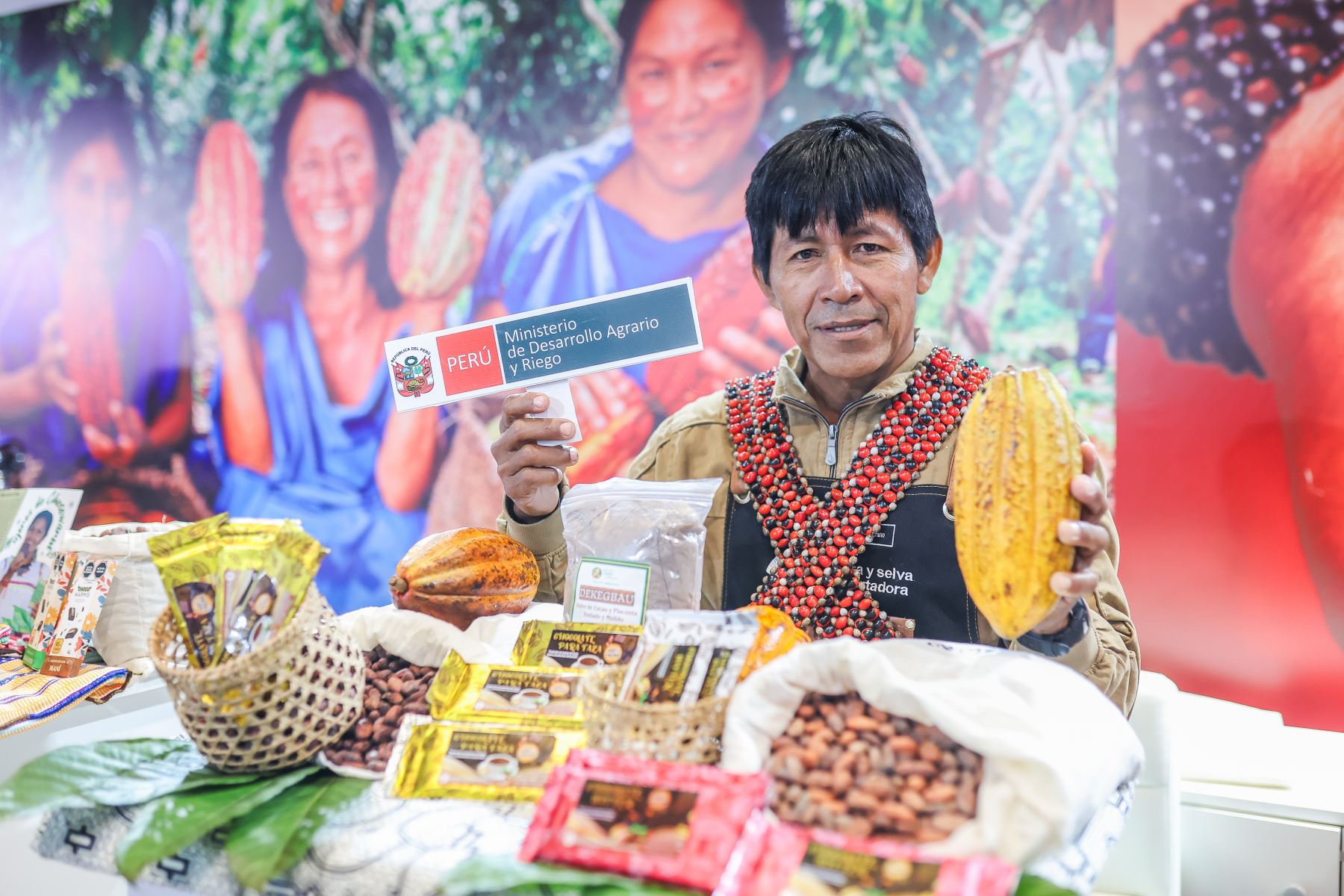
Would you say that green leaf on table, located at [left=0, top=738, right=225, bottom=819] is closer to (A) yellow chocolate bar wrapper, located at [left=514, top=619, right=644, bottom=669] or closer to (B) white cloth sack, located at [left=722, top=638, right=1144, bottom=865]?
(A) yellow chocolate bar wrapper, located at [left=514, top=619, right=644, bottom=669]

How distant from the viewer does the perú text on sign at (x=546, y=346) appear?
132cm

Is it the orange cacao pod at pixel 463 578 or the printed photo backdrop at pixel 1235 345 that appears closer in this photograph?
the orange cacao pod at pixel 463 578

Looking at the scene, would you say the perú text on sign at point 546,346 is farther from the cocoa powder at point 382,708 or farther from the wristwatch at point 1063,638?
the wristwatch at point 1063,638

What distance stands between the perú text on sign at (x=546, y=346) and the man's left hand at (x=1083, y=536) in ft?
1.73

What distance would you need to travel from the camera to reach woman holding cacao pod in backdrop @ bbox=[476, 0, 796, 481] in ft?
11.9

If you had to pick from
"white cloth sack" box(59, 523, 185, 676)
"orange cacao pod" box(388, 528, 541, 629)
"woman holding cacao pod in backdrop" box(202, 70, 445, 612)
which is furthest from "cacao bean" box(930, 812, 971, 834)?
"woman holding cacao pod in backdrop" box(202, 70, 445, 612)

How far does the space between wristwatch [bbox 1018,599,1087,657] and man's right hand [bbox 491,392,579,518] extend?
0.73 metres

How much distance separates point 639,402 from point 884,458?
2.27 m

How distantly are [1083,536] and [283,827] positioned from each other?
0.88 meters

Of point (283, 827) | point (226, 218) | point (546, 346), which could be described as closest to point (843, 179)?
point (546, 346)

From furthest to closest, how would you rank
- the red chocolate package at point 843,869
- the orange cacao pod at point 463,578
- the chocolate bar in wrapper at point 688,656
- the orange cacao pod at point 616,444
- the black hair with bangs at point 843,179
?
the orange cacao pod at point 616,444, the black hair with bangs at point 843,179, the orange cacao pod at point 463,578, the chocolate bar in wrapper at point 688,656, the red chocolate package at point 843,869

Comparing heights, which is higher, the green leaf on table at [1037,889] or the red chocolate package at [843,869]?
the red chocolate package at [843,869]

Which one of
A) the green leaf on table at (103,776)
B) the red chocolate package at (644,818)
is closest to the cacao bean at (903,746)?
the red chocolate package at (644,818)

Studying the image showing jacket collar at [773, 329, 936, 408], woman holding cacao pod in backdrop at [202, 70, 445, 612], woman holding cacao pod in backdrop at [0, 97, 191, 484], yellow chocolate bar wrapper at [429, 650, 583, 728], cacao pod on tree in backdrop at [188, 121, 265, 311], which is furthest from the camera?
woman holding cacao pod in backdrop at [0, 97, 191, 484]
